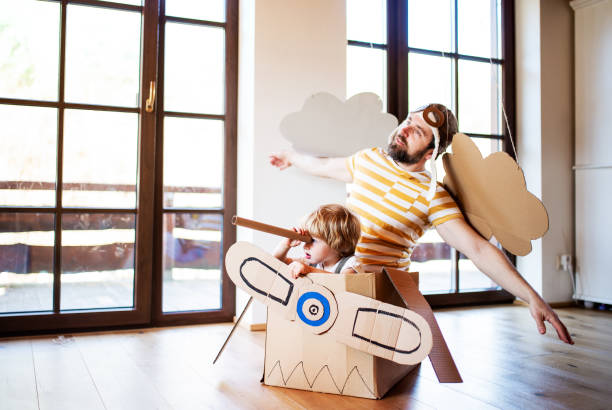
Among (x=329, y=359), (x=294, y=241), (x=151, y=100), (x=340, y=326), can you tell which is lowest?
(x=329, y=359)

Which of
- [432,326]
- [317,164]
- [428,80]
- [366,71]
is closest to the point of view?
[432,326]

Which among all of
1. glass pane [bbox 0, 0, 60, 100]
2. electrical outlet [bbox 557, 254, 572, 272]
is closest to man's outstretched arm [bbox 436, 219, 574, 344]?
glass pane [bbox 0, 0, 60, 100]

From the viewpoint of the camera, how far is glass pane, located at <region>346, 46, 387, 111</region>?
3.07m

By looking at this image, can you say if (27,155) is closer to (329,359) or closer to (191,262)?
(191,262)

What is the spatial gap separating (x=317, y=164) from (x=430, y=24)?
1757 mm

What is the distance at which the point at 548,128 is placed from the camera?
3.38 metres

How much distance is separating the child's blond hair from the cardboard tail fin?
0.16 metres

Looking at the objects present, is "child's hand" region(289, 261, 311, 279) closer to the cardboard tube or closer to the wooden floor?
the cardboard tube

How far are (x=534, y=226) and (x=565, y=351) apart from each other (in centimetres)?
103

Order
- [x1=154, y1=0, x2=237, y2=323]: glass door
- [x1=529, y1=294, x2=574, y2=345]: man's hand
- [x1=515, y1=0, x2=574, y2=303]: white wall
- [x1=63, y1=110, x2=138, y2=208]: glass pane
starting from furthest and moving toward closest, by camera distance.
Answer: [x1=515, y1=0, x2=574, y2=303]: white wall
[x1=154, y1=0, x2=237, y2=323]: glass door
[x1=63, y1=110, x2=138, y2=208]: glass pane
[x1=529, y1=294, x2=574, y2=345]: man's hand

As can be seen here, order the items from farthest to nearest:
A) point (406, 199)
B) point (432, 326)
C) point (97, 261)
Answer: point (97, 261) → point (406, 199) → point (432, 326)

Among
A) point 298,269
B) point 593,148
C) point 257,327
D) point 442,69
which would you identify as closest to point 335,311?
point 298,269

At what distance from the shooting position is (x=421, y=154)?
174 cm

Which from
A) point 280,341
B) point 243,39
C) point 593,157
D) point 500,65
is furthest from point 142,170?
point 593,157
